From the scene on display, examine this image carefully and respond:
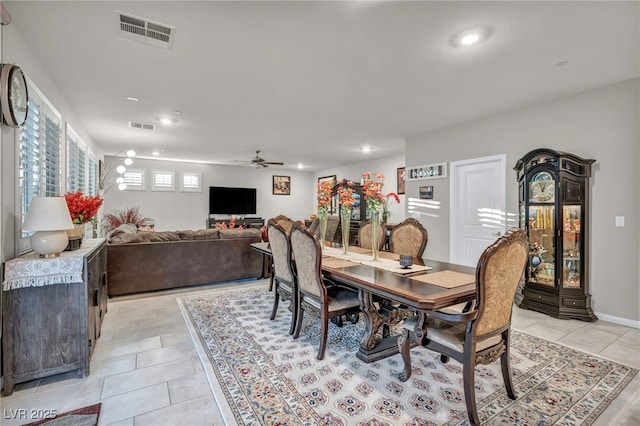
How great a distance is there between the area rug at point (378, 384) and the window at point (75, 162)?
9.32 ft

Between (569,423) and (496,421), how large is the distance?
418 millimetres

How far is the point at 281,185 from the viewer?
34.8 ft

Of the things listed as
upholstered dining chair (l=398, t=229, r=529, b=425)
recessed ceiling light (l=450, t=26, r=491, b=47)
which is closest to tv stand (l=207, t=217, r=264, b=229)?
recessed ceiling light (l=450, t=26, r=491, b=47)

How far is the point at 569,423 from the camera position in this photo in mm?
1741

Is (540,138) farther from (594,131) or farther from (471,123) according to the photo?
(471,123)

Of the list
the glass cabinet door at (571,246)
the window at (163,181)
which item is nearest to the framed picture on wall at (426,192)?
the glass cabinet door at (571,246)

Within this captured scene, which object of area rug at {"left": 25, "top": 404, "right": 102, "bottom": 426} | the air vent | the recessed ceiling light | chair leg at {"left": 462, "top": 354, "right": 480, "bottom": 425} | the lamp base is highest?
the air vent

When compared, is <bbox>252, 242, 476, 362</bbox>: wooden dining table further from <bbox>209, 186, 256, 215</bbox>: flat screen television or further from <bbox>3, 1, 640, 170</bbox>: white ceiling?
<bbox>209, 186, 256, 215</bbox>: flat screen television

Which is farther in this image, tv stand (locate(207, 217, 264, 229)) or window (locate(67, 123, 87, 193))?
tv stand (locate(207, 217, 264, 229))

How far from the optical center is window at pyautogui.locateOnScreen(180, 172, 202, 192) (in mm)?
9000

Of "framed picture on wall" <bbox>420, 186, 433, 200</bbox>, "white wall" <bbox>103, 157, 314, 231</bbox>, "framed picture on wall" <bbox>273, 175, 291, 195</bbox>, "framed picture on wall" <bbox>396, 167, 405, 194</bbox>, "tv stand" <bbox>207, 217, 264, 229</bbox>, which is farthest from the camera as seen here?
"framed picture on wall" <bbox>273, 175, 291, 195</bbox>

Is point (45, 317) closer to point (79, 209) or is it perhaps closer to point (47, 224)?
point (47, 224)

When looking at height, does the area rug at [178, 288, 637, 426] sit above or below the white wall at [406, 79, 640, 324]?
below

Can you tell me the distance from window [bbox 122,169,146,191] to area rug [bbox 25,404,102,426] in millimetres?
7697
